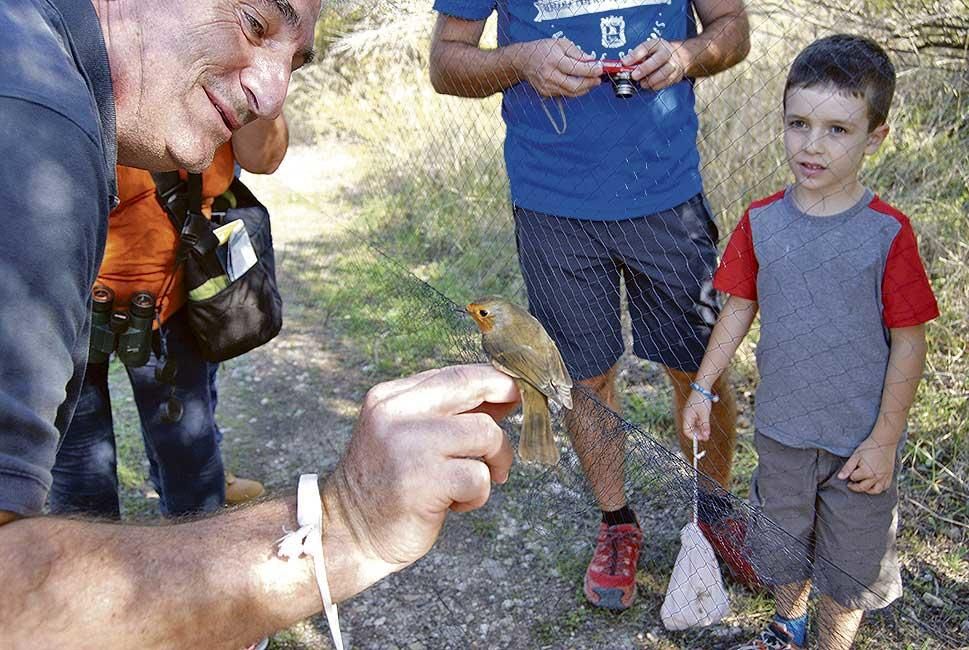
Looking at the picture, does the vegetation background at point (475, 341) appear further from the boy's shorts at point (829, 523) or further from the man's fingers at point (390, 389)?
the man's fingers at point (390, 389)

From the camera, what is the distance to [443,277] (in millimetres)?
4805

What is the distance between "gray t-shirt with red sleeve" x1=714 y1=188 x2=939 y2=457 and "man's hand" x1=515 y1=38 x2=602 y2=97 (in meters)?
0.60

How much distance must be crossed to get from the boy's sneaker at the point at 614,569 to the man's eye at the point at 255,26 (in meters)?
2.03

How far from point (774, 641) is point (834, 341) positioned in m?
0.89

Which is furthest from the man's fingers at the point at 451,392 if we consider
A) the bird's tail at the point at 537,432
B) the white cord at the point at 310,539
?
the bird's tail at the point at 537,432

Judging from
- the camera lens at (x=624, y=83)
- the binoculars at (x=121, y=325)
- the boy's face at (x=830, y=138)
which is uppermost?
the camera lens at (x=624, y=83)

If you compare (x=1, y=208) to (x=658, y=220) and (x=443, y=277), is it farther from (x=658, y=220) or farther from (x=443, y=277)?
(x=443, y=277)

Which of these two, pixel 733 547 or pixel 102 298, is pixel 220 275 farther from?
pixel 733 547

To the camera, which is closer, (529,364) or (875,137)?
(529,364)

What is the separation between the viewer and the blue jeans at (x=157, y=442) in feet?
9.04

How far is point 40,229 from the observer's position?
1073 mm

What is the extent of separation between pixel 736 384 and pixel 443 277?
5.48 ft

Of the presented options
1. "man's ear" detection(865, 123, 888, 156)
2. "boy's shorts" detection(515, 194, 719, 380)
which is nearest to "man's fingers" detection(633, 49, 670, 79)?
"boy's shorts" detection(515, 194, 719, 380)

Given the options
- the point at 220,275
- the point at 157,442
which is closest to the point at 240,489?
the point at 157,442
